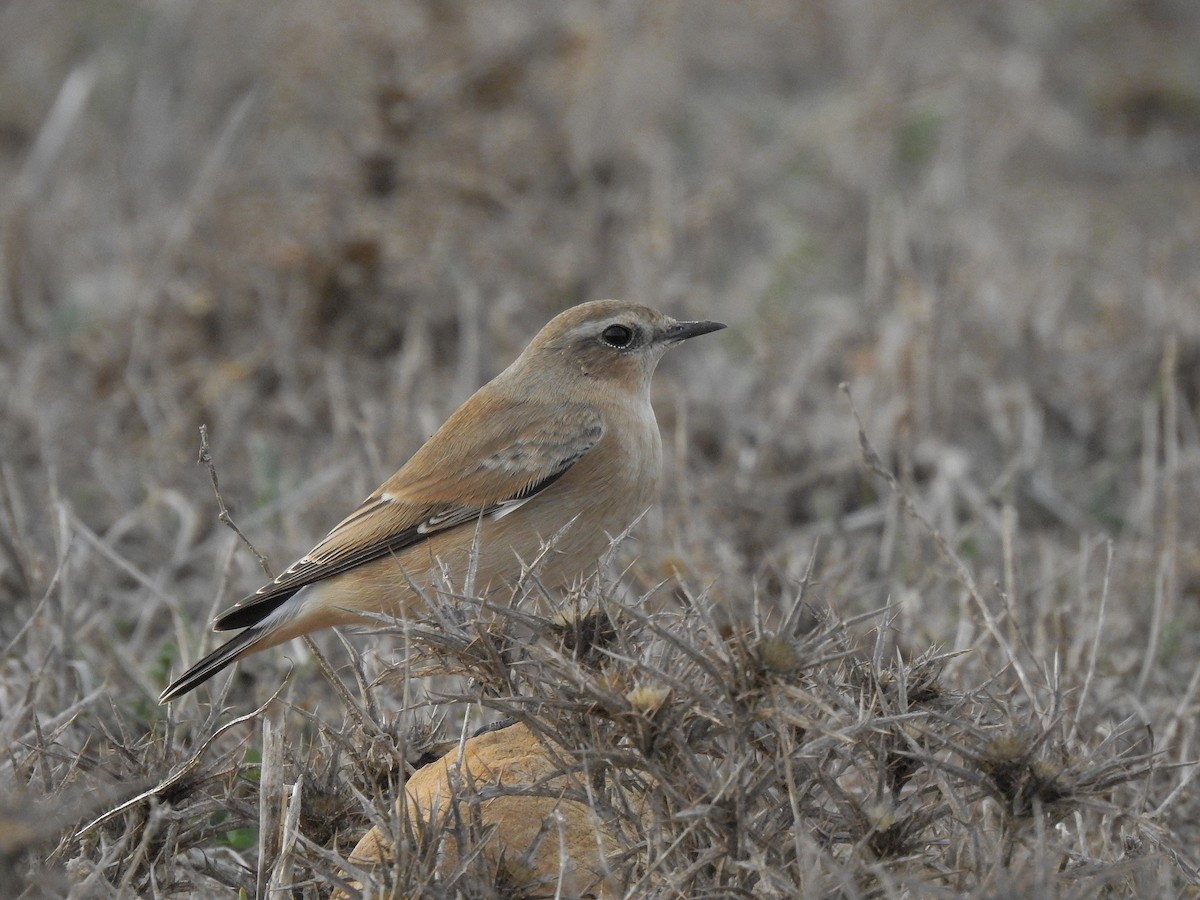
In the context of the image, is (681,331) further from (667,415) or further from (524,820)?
(524,820)

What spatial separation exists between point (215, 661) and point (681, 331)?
2.22 m

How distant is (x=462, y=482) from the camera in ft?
16.2

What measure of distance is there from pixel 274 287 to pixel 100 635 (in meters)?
2.89

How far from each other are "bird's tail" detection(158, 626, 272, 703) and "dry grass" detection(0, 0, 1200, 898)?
0.14 metres

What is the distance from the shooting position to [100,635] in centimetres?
489

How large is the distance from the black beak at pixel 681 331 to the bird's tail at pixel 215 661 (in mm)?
1969

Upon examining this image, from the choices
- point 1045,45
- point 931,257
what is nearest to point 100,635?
point 931,257

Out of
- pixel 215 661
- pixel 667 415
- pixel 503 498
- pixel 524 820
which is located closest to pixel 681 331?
pixel 503 498

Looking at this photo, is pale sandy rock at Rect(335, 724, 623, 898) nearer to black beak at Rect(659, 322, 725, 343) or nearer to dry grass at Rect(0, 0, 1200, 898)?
dry grass at Rect(0, 0, 1200, 898)

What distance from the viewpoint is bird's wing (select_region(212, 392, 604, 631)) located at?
15.7 feet

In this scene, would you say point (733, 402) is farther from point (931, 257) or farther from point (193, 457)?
point (193, 457)

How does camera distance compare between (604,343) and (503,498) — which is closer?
(503,498)

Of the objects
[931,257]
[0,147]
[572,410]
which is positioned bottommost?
[931,257]

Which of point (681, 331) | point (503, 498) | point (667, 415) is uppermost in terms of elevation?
point (681, 331)
